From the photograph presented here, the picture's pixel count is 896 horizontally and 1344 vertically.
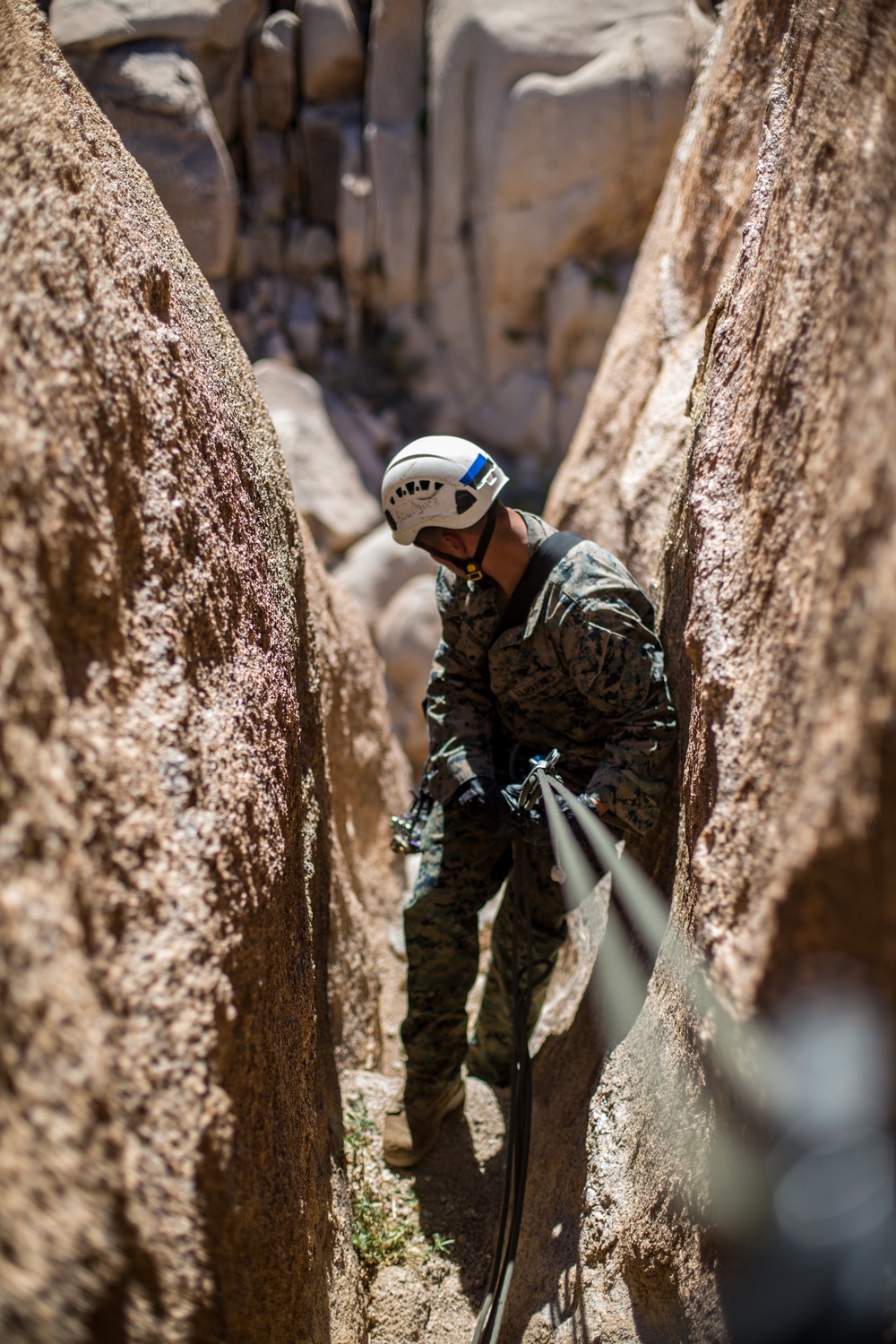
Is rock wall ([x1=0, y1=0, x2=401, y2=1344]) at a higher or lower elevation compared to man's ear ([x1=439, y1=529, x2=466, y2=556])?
lower

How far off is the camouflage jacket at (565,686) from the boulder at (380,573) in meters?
5.63

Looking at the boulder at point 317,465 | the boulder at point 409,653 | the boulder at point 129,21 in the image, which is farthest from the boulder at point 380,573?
the boulder at point 129,21

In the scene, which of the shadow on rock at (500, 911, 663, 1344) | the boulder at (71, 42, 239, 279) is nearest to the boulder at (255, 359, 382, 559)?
the boulder at (71, 42, 239, 279)

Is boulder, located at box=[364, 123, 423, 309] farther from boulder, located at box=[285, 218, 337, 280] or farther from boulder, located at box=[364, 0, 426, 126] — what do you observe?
boulder, located at box=[285, 218, 337, 280]

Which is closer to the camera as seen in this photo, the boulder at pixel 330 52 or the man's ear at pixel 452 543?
the man's ear at pixel 452 543

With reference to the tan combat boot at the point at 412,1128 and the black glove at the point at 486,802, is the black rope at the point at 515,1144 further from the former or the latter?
the tan combat boot at the point at 412,1128

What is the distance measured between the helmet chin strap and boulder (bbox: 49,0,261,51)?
7.83m

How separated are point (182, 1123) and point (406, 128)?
12.9 metres

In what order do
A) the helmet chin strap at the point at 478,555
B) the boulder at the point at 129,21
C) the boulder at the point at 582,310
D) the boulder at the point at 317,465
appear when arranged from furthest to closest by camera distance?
the boulder at the point at 582,310, the boulder at the point at 317,465, the boulder at the point at 129,21, the helmet chin strap at the point at 478,555

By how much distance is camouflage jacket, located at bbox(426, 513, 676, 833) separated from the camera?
2.14m

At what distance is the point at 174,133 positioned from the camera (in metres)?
7.25

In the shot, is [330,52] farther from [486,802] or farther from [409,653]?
[486,802]

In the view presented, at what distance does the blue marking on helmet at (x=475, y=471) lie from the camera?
2324 mm

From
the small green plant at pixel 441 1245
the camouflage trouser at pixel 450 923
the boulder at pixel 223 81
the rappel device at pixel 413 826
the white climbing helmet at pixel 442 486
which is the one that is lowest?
the small green plant at pixel 441 1245
